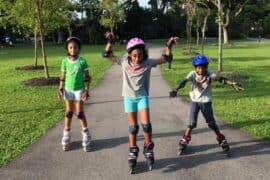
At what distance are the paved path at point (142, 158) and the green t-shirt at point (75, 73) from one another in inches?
36.5

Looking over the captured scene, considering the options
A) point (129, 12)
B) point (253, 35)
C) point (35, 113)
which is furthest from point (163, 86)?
point (253, 35)

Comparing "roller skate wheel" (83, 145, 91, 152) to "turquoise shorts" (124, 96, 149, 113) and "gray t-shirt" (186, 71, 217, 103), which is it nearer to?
"turquoise shorts" (124, 96, 149, 113)

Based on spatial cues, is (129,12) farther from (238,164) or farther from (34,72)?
→ (238,164)

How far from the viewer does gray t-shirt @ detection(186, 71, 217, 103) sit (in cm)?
650

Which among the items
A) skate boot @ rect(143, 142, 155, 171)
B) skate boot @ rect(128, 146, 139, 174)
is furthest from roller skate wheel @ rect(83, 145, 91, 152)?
skate boot @ rect(143, 142, 155, 171)

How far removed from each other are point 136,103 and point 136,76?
376 mm

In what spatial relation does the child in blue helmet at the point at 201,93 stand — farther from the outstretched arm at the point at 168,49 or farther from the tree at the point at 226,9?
the tree at the point at 226,9

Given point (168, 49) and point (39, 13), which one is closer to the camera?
point (168, 49)

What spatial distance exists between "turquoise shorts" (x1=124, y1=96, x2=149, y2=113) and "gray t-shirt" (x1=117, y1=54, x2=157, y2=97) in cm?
5

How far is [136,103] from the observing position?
6141 mm

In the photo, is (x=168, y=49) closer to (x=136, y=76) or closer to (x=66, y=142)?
(x=136, y=76)

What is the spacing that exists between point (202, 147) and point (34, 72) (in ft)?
48.2

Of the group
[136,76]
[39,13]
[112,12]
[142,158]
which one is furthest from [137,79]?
[112,12]

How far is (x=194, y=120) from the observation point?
663cm
